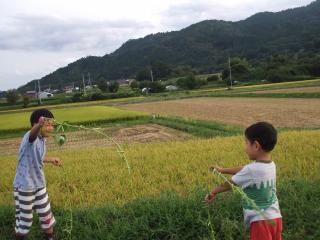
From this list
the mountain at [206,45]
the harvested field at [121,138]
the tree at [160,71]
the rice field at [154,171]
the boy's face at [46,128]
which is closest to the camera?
the boy's face at [46,128]

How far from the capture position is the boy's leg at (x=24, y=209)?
16.0 feet

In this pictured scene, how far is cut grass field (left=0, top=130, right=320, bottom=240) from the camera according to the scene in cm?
506

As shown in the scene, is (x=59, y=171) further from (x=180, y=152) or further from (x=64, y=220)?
(x=64, y=220)

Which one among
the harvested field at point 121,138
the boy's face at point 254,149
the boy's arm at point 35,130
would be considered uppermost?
the boy's arm at point 35,130

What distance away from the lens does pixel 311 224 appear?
16.5 ft

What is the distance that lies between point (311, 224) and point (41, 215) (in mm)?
3093

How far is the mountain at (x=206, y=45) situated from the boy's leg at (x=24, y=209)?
347 feet

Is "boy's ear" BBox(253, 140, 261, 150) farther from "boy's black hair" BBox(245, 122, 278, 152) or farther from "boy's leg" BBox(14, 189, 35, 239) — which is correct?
"boy's leg" BBox(14, 189, 35, 239)

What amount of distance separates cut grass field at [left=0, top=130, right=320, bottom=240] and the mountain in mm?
100283

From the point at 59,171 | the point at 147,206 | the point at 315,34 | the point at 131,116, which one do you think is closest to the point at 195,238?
the point at 147,206

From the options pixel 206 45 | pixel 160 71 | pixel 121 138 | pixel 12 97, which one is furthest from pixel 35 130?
pixel 206 45

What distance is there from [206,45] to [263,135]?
13169cm

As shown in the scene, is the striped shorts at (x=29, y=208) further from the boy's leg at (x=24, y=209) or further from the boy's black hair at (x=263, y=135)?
the boy's black hair at (x=263, y=135)

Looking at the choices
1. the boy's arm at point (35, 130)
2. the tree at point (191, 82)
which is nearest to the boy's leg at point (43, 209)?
the boy's arm at point (35, 130)
